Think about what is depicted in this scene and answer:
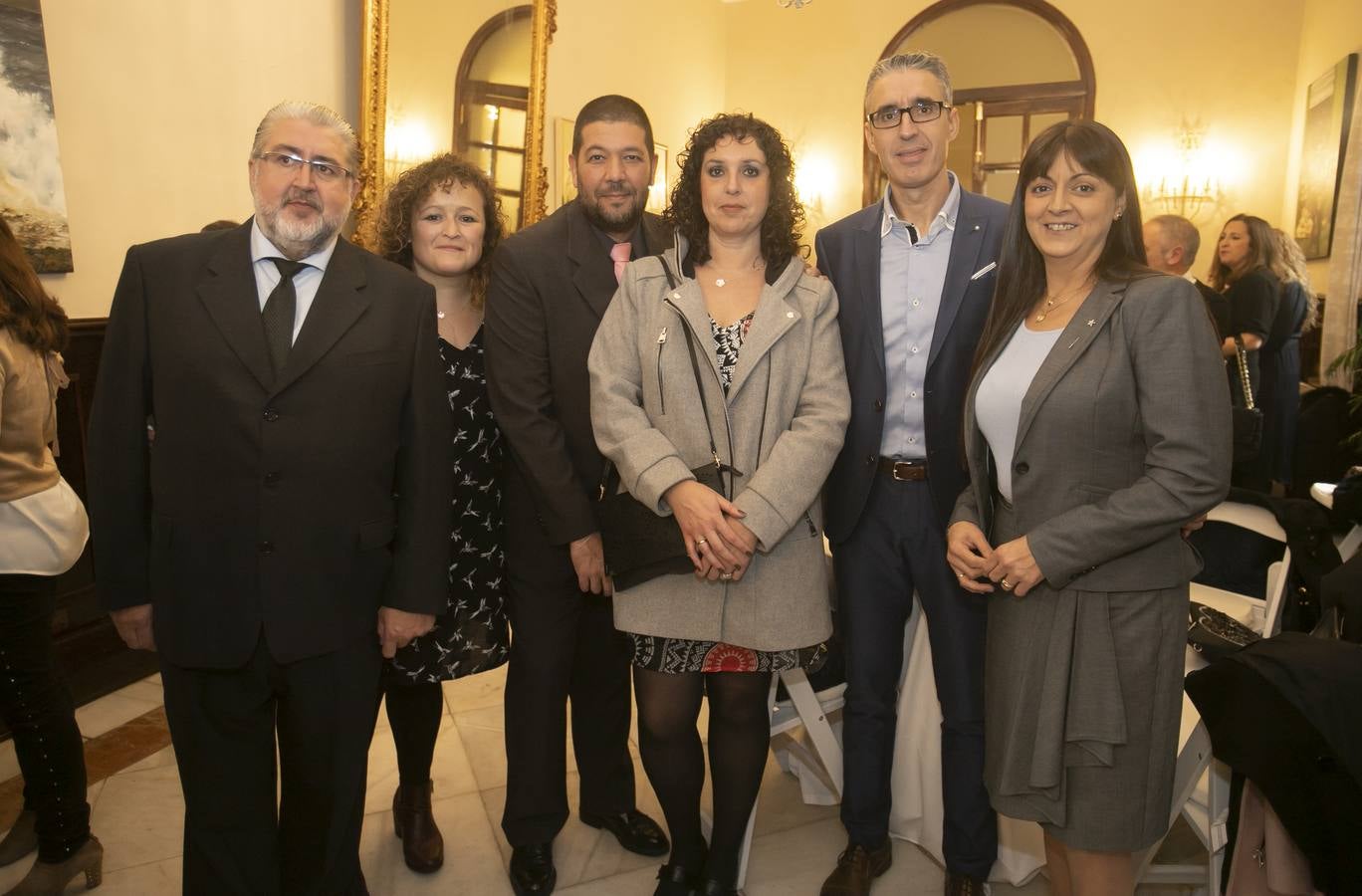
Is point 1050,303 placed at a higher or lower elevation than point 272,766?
higher

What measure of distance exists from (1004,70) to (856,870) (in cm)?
834

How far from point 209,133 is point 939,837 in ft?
11.5

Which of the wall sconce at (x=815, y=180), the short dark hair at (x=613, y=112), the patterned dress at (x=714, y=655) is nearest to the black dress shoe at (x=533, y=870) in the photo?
the patterned dress at (x=714, y=655)

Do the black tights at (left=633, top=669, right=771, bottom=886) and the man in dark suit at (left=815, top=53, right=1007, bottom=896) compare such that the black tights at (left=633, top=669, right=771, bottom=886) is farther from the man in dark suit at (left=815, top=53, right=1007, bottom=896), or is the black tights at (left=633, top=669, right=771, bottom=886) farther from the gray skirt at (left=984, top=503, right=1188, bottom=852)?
the gray skirt at (left=984, top=503, right=1188, bottom=852)

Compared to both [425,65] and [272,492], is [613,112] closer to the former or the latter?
[272,492]

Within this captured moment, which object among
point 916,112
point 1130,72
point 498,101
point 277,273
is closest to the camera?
point 277,273

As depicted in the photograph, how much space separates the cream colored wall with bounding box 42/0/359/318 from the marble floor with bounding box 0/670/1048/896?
65.1 inches

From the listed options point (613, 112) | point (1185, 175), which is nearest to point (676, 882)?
point (613, 112)

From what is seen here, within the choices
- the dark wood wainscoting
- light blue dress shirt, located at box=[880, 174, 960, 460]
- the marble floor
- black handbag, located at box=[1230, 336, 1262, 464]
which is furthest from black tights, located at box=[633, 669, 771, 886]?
the dark wood wainscoting

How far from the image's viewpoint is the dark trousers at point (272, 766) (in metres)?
1.84

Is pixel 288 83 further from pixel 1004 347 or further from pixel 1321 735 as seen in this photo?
pixel 1321 735

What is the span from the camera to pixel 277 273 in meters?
1.84

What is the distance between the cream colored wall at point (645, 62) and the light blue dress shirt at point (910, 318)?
14.7 ft

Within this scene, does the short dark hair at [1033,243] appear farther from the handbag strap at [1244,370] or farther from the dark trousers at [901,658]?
the handbag strap at [1244,370]
